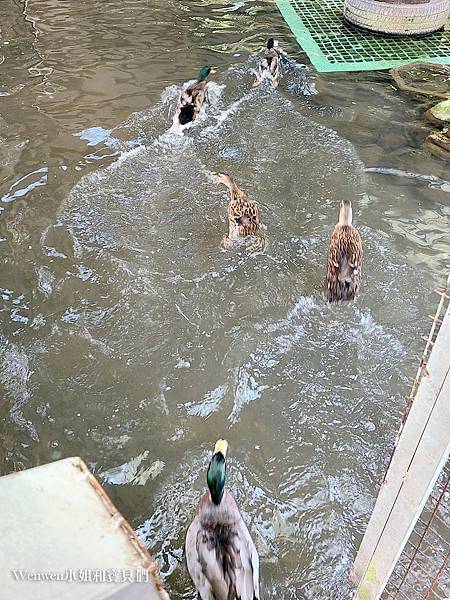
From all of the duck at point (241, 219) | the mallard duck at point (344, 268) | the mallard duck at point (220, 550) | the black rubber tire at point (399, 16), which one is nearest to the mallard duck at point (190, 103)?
the duck at point (241, 219)

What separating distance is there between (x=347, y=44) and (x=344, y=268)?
4.55m

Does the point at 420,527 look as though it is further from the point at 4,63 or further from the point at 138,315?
the point at 4,63

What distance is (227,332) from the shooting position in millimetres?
3658

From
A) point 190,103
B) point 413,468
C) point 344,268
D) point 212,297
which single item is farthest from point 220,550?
point 190,103

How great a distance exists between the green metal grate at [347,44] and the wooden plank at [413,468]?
18.7 ft

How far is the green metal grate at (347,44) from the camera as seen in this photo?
677cm

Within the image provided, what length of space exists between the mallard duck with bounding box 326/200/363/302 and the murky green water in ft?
0.37

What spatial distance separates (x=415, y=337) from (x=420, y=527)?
4.10 ft

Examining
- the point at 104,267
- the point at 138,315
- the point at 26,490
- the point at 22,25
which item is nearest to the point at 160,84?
the point at 22,25

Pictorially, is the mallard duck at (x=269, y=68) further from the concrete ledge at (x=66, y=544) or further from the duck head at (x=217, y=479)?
the concrete ledge at (x=66, y=544)

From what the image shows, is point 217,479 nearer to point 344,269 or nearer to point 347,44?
point 344,269

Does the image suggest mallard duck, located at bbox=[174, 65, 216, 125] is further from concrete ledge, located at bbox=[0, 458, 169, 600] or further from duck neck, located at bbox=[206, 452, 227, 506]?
concrete ledge, located at bbox=[0, 458, 169, 600]

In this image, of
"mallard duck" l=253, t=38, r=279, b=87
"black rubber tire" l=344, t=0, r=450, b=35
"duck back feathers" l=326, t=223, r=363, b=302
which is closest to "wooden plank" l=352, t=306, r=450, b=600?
Result: "duck back feathers" l=326, t=223, r=363, b=302

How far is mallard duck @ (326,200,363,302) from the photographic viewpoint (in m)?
3.73
